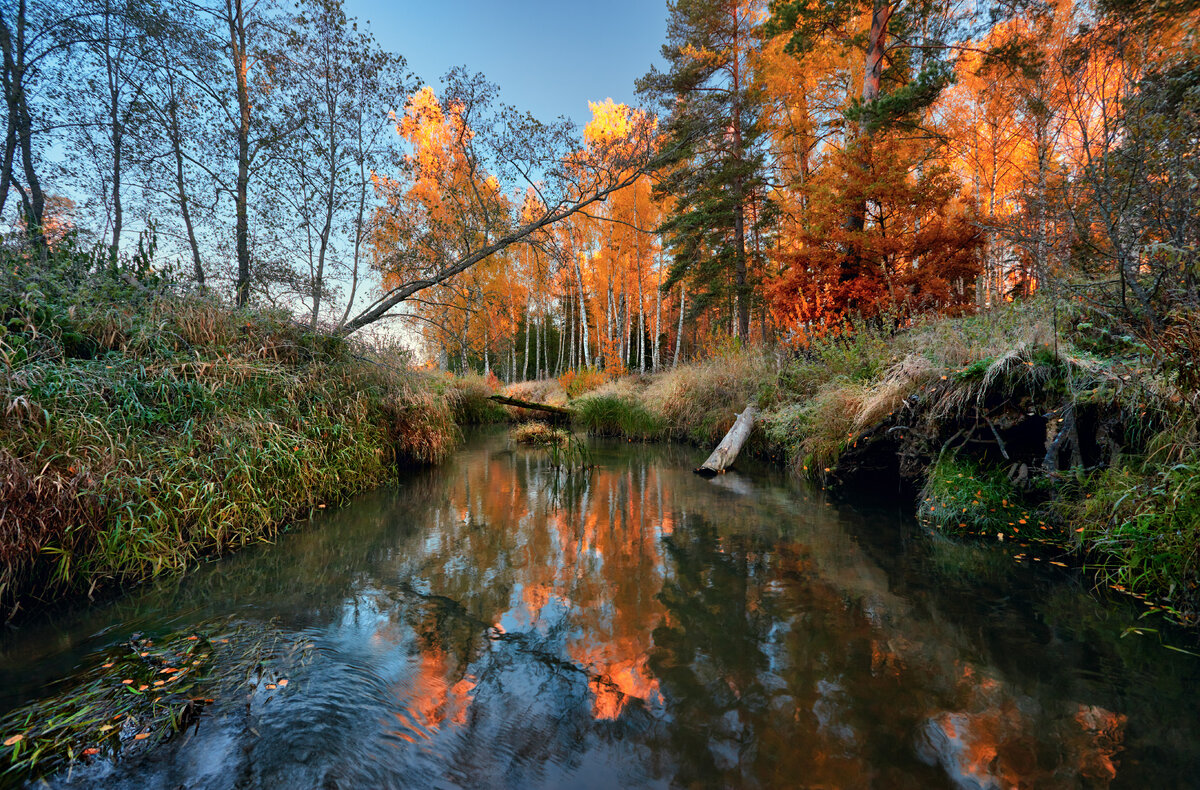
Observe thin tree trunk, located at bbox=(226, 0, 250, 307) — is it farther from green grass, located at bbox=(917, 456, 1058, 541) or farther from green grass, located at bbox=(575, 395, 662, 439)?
green grass, located at bbox=(917, 456, 1058, 541)

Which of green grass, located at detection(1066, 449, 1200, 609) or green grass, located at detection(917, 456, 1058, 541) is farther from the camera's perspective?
green grass, located at detection(917, 456, 1058, 541)

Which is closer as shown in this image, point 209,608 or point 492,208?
point 209,608

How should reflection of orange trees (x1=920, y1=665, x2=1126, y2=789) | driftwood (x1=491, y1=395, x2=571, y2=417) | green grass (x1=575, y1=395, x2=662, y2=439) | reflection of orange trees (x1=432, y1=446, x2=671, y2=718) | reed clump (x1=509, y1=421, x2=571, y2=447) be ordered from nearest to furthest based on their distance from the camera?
reflection of orange trees (x1=920, y1=665, x2=1126, y2=789)
reflection of orange trees (x1=432, y1=446, x2=671, y2=718)
reed clump (x1=509, y1=421, x2=571, y2=447)
driftwood (x1=491, y1=395, x2=571, y2=417)
green grass (x1=575, y1=395, x2=662, y2=439)

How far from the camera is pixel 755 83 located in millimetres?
12469

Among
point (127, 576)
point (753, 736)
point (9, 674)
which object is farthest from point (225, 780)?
point (127, 576)

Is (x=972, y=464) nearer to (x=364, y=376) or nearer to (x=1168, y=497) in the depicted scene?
(x=1168, y=497)

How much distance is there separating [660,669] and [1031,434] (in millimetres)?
4612

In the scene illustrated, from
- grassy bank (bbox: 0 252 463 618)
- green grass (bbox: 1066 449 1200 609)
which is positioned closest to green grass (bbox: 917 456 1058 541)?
green grass (bbox: 1066 449 1200 609)

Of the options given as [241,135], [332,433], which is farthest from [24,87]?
[332,433]

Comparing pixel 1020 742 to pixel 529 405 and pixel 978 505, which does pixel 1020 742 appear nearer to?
pixel 978 505

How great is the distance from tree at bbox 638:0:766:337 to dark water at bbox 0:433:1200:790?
9.89 meters

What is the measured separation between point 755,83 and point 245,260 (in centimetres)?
1309

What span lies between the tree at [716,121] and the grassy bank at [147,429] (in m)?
10.3

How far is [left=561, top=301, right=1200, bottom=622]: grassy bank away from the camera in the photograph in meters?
2.76
